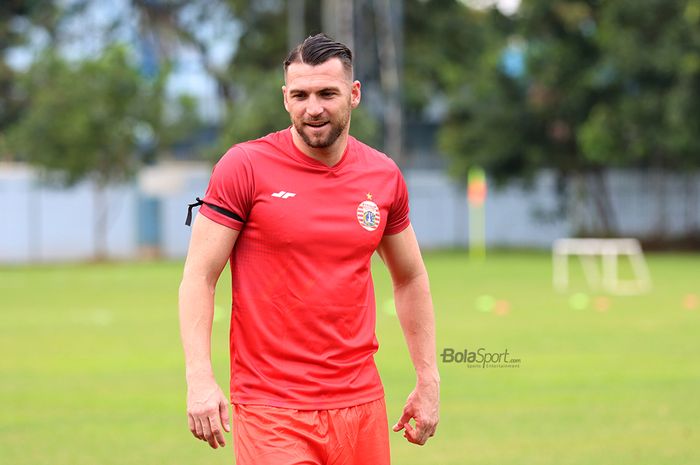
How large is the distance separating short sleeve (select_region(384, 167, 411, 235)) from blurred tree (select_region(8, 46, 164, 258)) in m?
36.0

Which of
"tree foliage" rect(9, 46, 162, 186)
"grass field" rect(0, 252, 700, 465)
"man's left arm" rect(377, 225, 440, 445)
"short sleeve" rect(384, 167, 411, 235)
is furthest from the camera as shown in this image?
"tree foliage" rect(9, 46, 162, 186)

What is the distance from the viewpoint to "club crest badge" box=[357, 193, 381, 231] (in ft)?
14.8

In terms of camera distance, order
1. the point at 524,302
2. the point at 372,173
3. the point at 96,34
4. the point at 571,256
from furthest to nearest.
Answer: the point at 96,34 → the point at 571,256 → the point at 524,302 → the point at 372,173

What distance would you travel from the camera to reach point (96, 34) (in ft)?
172

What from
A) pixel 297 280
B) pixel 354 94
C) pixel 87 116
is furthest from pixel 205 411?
pixel 87 116

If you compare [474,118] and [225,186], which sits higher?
[474,118]

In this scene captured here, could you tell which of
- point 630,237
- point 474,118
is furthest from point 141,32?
point 630,237

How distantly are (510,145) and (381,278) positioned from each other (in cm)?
1519

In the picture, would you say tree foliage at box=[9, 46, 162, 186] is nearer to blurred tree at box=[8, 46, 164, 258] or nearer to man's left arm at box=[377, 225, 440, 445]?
blurred tree at box=[8, 46, 164, 258]

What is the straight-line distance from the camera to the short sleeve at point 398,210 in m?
4.72

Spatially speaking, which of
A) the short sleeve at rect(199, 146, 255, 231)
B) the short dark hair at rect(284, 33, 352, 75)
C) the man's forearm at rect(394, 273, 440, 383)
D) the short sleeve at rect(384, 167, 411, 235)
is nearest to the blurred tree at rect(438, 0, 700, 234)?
the man's forearm at rect(394, 273, 440, 383)

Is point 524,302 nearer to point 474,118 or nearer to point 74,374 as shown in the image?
point 74,374

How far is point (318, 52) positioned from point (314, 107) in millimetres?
191

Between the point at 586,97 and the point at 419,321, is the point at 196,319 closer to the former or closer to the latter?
the point at 419,321
